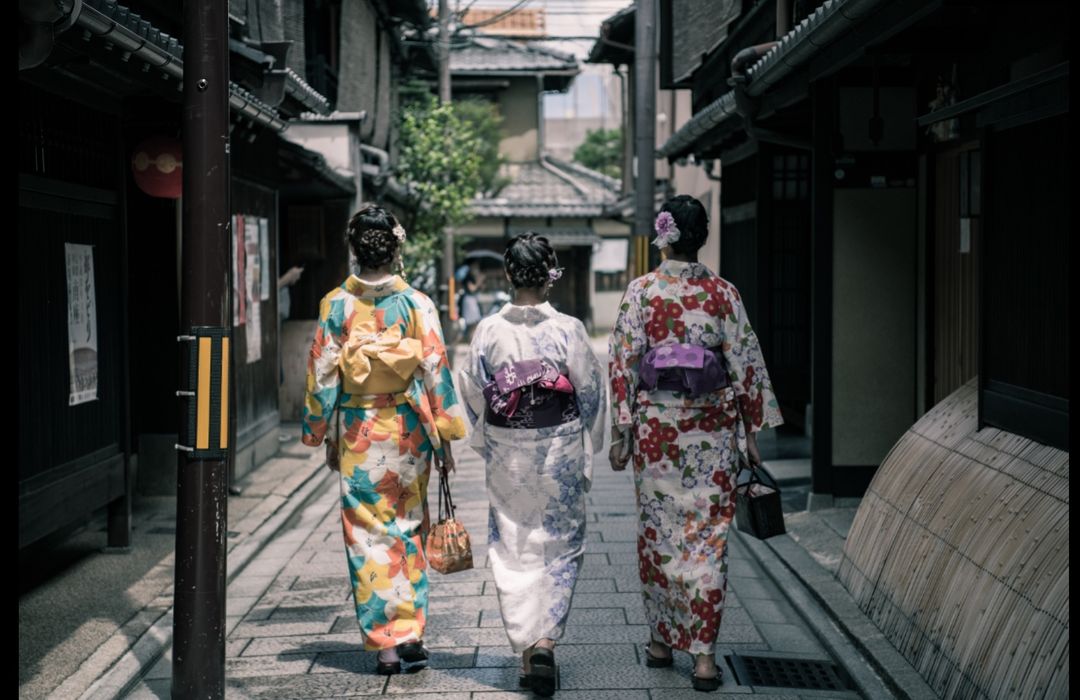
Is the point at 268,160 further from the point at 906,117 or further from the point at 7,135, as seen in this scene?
the point at 7,135

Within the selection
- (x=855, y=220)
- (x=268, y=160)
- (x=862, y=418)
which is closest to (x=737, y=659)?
(x=862, y=418)

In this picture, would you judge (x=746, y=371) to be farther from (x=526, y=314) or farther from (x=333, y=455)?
(x=333, y=455)

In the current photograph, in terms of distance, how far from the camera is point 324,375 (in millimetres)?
6555

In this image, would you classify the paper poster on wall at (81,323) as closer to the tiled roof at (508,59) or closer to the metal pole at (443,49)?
the metal pole at (443,49)

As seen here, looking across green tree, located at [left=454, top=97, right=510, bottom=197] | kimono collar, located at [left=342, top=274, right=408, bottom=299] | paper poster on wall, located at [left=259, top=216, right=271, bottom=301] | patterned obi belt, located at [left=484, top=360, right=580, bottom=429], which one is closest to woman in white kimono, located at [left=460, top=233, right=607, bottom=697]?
patterned obi belt, located at [left=484, top=360, right=580, bottom=429]

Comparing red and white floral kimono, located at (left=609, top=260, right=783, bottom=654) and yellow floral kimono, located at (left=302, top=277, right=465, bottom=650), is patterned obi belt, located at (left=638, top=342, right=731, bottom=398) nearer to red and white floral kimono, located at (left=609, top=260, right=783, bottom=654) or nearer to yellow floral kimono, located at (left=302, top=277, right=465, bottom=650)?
red and white floral kimono, located at (left=609, top=260, right=783, bottom=654)

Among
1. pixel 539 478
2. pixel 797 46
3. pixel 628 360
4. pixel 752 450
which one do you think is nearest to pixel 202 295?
pixel 539 478

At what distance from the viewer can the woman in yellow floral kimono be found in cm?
650

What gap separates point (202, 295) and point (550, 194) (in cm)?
3390

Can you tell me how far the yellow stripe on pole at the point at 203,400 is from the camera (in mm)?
5715

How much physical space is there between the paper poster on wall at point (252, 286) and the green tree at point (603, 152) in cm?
3782

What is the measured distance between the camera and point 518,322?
6.46 meters

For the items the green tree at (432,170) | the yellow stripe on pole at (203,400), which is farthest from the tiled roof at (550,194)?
the yellow stripe on pole at (203,400)

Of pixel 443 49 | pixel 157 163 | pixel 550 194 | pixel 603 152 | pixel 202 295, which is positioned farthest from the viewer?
pixel 603 152
